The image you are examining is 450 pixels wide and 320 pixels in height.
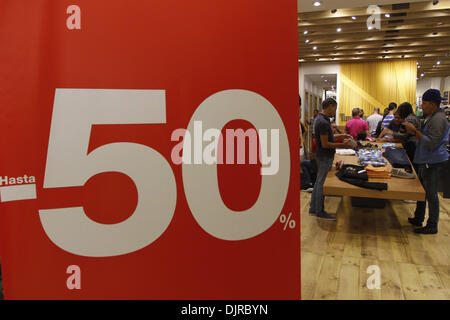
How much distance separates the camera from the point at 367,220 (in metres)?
4.11

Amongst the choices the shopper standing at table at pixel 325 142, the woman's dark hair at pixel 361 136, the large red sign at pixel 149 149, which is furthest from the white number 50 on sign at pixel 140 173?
the woman's dark hair at pixel 361 136

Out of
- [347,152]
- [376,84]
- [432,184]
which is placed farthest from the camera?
[376,84]

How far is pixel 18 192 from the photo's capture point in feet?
4.09

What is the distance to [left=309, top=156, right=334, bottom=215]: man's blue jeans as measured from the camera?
12.6 ft

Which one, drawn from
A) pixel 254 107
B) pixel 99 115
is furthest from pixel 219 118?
pixel 99 115

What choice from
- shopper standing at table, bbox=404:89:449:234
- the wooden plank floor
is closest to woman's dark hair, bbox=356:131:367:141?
the wooden plank floor

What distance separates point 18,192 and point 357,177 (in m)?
3.12

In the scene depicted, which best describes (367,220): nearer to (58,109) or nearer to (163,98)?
(163,98)

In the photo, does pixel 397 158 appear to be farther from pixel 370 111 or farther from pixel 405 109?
pixel 370 111

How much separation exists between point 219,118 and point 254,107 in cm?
15

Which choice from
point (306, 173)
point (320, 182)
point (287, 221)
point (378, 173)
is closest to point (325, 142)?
point (320, 182)

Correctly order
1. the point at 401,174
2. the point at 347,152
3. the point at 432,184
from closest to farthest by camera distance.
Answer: the point at 432,184 < the point at 401,174 < the point at 347,152

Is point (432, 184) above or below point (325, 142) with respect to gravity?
below

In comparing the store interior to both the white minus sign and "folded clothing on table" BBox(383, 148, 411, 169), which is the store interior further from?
the white minus sign
